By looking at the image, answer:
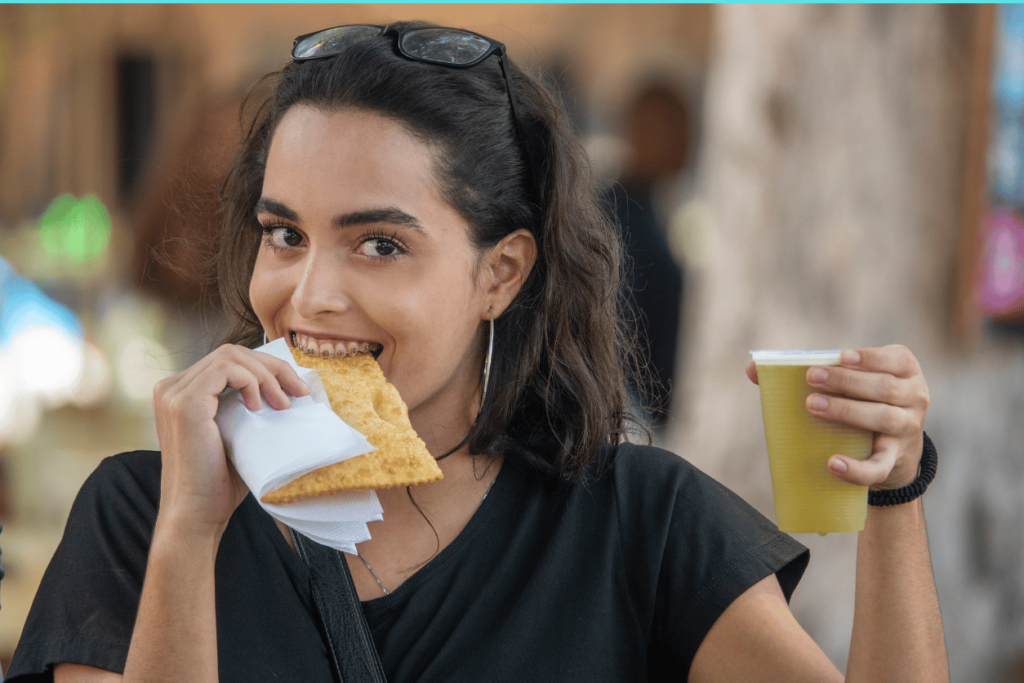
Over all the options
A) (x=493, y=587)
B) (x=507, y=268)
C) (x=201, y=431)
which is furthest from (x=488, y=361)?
(x=201, y=431)

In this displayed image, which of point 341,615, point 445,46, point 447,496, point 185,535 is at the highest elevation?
point 445,46

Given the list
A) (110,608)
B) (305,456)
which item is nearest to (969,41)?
(305,456)

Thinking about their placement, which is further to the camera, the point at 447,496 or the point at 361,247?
the point at 447,496

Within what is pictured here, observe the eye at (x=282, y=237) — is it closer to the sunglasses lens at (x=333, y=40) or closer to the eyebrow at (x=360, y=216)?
the eyebrow at (x=360, y=216)

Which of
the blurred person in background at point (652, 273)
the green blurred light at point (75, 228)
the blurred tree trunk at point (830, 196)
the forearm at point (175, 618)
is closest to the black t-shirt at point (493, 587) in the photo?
the forearm at point (175, 618)

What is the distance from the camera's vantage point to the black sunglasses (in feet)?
6.32

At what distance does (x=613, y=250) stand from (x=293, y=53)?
98cm

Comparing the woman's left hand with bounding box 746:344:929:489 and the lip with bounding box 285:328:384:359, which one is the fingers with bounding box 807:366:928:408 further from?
the lip with bounding box 285:328:384:359

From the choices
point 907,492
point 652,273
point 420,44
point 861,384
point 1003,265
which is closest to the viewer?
point 861,384

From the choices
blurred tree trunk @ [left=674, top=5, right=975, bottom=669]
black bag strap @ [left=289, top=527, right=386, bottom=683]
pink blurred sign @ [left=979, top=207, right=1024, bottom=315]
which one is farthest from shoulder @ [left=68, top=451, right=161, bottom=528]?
pink blurred sign @ [left=979, top=207, right=1024, bottom=315]

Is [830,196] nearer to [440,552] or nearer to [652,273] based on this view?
[652,273]

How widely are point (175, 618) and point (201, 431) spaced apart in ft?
1.04

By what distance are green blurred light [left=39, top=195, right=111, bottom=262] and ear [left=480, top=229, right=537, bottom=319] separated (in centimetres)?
414

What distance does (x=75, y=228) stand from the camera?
17.9 ft
